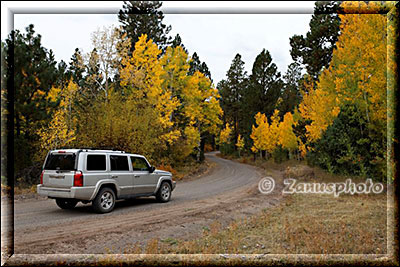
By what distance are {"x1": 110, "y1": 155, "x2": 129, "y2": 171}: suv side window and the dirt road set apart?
4.43ft

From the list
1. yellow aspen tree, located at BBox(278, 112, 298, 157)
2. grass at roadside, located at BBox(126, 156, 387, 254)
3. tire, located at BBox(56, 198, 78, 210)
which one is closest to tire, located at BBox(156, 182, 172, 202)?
tire, located at BBox(56, 198, 78, 210)

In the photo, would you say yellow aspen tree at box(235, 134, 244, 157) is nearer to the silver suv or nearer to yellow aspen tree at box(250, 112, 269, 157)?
yellow aspen tree at box(250, 112, 269, 157)

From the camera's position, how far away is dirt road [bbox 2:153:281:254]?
18.8ft

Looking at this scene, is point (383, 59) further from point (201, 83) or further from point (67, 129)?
point (201, 83)

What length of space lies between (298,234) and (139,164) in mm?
5486

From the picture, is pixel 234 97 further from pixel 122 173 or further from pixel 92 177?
pixel 92 177

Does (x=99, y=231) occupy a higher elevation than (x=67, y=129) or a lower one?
lower

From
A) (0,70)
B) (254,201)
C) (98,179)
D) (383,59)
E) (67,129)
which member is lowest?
(254,201)

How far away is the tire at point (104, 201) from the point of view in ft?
27.2

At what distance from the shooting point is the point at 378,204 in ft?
33.6

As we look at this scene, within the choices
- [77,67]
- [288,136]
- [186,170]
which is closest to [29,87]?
[77,67]

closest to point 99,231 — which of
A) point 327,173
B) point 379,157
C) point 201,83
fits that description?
point 379,157

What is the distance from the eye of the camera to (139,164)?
9656mm

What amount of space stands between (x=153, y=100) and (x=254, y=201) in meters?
6.08
